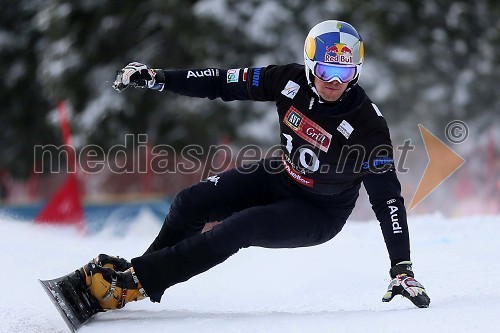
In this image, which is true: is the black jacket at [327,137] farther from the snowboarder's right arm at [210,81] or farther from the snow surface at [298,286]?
the snow surface at [298,286]

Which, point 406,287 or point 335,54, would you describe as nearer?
point 406,287

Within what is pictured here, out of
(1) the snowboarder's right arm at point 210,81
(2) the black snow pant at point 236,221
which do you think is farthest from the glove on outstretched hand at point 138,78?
(2) the black snow pant at point 236,221

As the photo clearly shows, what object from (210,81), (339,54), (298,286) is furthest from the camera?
(298,286)

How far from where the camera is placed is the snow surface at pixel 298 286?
11.1 feet

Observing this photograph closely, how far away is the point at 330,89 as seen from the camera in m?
4.02

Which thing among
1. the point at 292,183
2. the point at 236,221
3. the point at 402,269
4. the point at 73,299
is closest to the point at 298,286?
the point at 292,183

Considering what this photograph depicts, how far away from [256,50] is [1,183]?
6.40 m

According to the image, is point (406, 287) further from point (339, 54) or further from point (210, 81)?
point (210, 81)

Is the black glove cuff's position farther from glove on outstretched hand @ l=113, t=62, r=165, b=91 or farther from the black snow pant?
glove on outstretched hand @ l=113, t=62, r=165, b=91

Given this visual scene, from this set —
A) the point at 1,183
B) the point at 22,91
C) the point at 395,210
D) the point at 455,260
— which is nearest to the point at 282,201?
the point at 395,210

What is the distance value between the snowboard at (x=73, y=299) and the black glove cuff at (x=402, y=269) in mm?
1509

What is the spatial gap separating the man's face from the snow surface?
1.10 m

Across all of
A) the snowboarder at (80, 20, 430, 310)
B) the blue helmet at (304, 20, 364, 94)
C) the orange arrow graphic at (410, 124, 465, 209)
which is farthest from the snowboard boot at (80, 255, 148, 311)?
the orange arrow graphic at (410, 124, 465, 209)

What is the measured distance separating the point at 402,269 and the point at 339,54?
1131 mm
